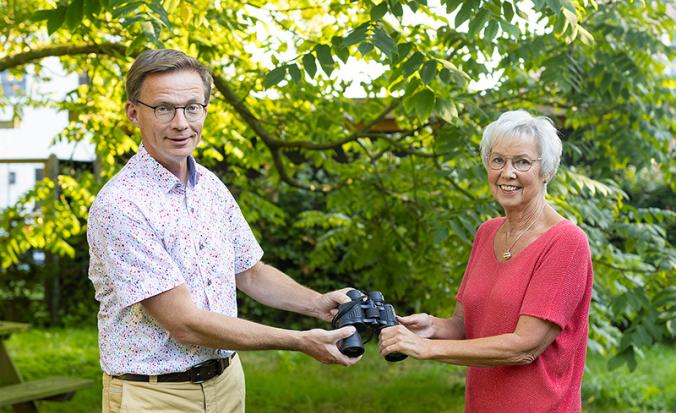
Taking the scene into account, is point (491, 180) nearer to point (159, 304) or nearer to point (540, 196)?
point (540, 196)

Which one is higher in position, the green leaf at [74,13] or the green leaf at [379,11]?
the green leaf at [379,11]

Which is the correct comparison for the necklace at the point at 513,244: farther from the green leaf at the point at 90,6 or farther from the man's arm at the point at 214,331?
the green leaf at the point at 90,6

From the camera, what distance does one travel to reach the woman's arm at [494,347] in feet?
9.04

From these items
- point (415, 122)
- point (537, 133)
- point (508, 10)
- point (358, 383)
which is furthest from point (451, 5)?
point (358, 383)

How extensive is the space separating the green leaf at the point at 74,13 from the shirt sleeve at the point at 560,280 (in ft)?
7.27

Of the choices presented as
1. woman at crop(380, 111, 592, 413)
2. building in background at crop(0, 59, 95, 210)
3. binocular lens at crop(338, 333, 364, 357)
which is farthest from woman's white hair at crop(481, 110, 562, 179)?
building in background at crop(0, 59, 95, 210)

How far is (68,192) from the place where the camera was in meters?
7.06

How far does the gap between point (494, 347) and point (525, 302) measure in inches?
6.8

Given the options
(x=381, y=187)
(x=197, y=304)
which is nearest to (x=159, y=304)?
(x=197, y=304)

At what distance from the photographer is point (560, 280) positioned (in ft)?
9.02

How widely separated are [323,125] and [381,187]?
723 mm

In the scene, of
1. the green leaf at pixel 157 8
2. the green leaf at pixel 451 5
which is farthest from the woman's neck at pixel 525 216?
the green leaf at pixel 157 8

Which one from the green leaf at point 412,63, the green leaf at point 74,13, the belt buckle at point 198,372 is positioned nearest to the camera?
the belt buckle at point 198,372

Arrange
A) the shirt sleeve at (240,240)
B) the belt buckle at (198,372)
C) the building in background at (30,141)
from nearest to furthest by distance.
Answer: the belt buckle at (198,372), the shirt sleeve at (240,240), the building in background at (30,141)
